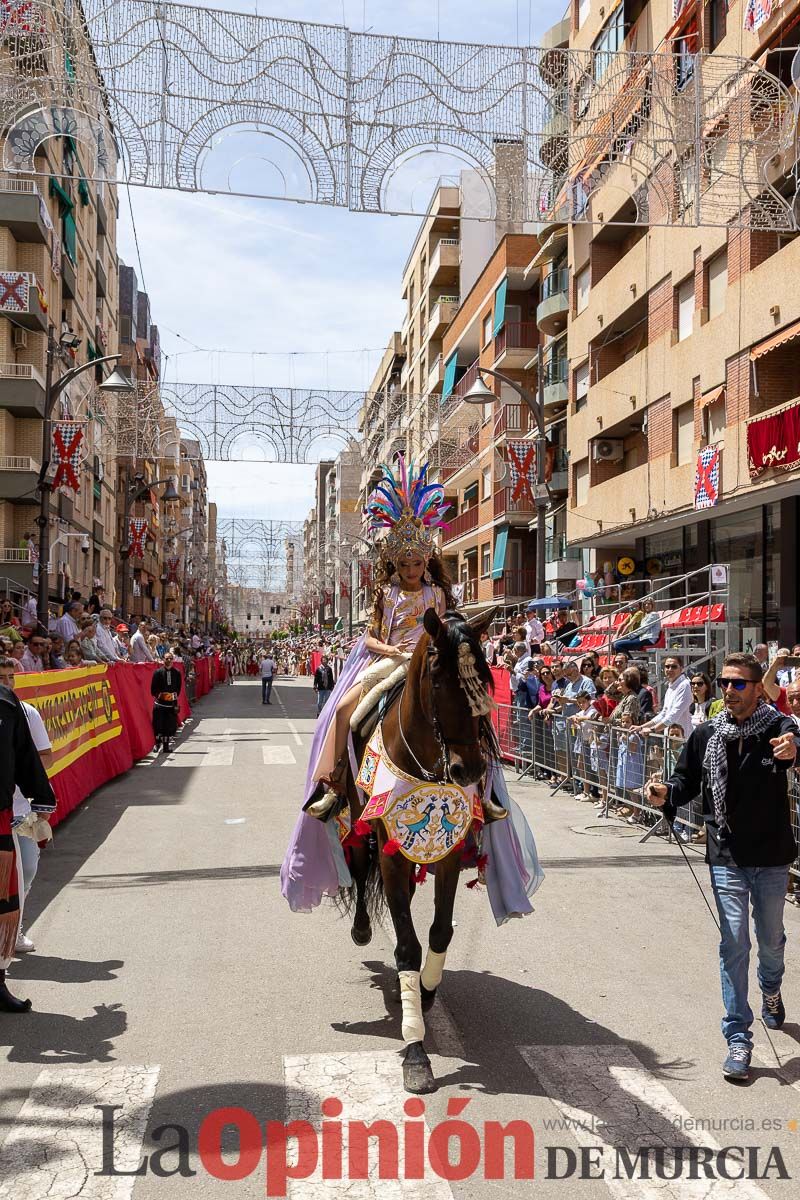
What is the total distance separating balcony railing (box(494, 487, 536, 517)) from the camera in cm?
4081

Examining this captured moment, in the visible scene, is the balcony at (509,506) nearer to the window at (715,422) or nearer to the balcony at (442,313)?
the window at (715,422)

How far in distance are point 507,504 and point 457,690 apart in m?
37.9

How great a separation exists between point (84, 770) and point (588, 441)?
21.4m

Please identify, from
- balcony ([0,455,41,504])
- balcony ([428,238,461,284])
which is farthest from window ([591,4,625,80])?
balcony ([428,238,461,284])

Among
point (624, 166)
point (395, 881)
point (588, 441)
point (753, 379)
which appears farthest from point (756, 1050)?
point (588, 441)

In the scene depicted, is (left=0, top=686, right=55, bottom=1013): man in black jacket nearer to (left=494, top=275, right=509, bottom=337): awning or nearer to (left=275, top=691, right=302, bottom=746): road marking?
(left=275, top=691, right=302, bottom=746): road marking

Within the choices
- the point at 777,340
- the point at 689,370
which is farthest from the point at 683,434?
the point at 777,340

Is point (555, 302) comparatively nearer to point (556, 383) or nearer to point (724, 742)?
point (556, 383)

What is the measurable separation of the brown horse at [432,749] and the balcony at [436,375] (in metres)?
53.1

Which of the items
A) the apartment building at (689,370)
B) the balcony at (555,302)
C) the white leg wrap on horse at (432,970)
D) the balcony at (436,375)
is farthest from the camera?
the balcony at (436,375)

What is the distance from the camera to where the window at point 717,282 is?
2239 cm

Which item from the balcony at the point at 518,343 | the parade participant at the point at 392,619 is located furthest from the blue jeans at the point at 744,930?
the balcony at the point at 518,343

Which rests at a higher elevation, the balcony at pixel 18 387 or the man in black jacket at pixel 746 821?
the balcony at pixel 18 387

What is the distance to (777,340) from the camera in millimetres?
19391
